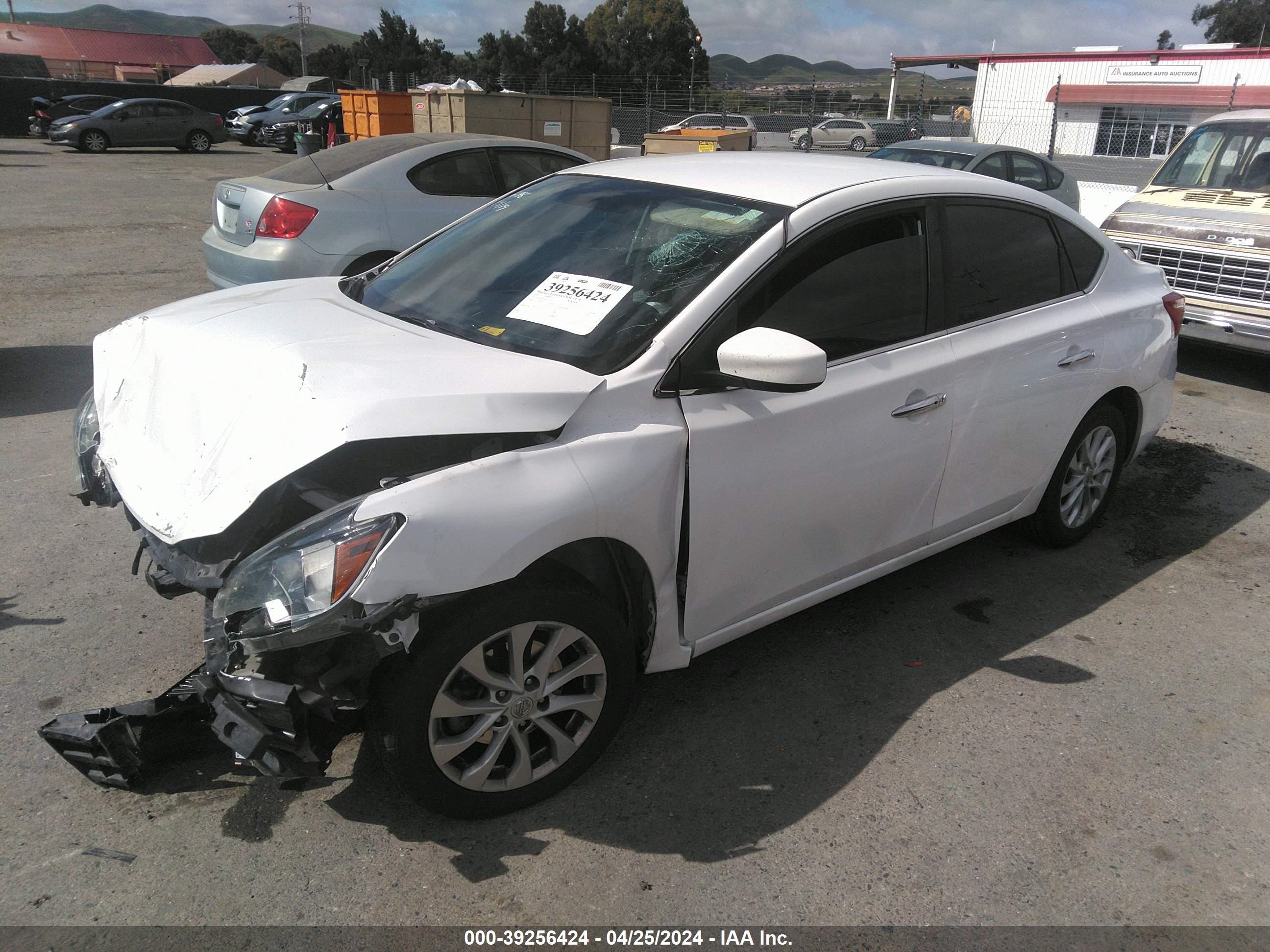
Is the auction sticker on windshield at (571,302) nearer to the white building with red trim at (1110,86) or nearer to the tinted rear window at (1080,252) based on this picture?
the tinted rear window at (1080,252)

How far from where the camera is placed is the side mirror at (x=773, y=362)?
2.66 m

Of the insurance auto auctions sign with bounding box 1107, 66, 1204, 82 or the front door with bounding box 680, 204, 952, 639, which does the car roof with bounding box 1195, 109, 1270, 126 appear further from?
the insurance auto auctions sign with bounding box 1107, 66, 1204, 82

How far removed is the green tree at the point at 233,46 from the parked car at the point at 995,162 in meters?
137

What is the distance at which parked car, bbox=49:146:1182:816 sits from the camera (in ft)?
7.70

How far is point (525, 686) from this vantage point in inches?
102

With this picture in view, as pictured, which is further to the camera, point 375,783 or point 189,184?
point 189,184

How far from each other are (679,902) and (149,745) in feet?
5.11

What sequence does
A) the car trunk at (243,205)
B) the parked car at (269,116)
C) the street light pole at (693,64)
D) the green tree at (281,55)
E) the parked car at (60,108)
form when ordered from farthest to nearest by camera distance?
the green tree at (281,55) → the street light pole at (693,64) → the parked car at (269,116) → the parked car at (60,108) → the car trunk at (243,205)

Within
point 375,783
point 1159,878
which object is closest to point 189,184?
point 375,783

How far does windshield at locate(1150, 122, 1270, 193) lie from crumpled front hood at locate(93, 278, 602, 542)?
24.6 ft

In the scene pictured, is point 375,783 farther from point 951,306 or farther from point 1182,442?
point 1182,442

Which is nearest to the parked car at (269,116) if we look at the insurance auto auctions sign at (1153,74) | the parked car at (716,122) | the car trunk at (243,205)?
the parked car at (716,122)

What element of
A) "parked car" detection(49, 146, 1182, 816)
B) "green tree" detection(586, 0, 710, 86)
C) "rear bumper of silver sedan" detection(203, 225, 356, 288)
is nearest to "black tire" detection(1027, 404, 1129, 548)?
"parked car" detection(49, 146, 1182, 816)

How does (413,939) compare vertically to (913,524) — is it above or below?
below
